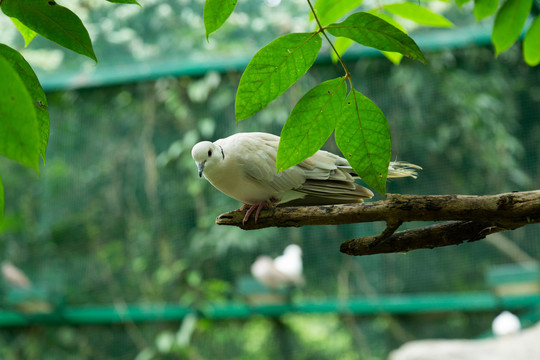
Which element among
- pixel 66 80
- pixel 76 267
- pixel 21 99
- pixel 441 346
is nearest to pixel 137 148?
pixel 66 80

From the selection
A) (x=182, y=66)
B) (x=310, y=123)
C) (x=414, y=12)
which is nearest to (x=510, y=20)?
(x=414, y=12)

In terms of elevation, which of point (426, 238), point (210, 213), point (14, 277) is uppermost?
point (426, 238)

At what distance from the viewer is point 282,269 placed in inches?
180

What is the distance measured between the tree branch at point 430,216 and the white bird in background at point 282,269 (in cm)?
351

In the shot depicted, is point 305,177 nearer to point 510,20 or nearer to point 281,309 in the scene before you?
point 510,20

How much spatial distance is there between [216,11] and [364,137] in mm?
291

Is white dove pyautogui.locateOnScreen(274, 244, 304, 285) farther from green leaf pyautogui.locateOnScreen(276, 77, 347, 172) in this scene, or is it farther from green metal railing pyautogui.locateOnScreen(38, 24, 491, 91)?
green leaf pyautogui.locateOnScreen(276, 77, 347, 172)

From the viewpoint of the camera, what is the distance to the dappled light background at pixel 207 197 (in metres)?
4.59

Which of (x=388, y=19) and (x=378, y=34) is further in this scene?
(x=388, y=19)

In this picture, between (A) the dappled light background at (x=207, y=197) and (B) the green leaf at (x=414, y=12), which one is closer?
(B) the green leaf at (x=414, y=12)

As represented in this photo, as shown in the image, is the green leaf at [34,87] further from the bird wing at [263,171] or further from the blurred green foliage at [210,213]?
the blurred green foliage at [210,213]

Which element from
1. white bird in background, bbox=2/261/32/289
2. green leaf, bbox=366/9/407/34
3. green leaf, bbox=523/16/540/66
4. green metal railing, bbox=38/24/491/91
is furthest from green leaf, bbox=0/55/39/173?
white bird in background, bbox=2/261/32/289

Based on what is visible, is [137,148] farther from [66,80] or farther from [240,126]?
[240,126]

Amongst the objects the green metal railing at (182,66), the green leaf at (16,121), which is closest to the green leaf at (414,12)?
the green leaf at (16,121)
